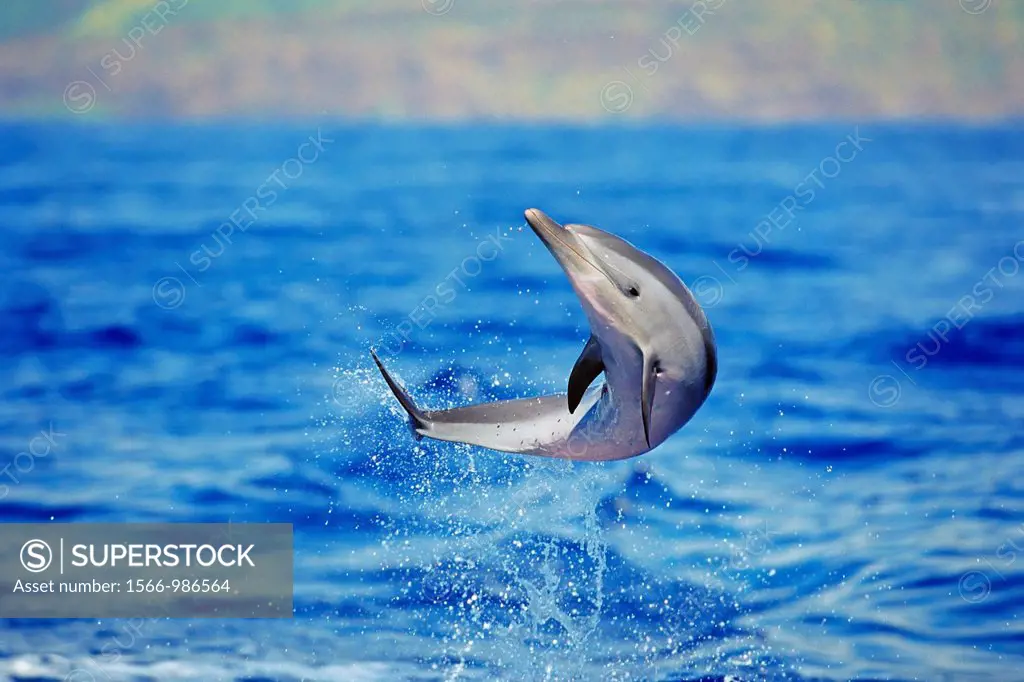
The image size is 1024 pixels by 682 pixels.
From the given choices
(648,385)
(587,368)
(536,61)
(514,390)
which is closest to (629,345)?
(648,385)

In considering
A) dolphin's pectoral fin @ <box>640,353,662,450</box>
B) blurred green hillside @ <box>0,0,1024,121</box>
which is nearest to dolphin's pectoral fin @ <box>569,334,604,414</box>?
dolphin's pectoral fin @ <box>640,353,662,450</box>

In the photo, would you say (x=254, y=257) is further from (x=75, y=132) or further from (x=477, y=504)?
(x=477, y=504)

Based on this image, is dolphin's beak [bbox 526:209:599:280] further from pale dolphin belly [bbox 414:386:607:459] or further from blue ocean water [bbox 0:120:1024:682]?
blue ocean water [bbox 0:120:1024:682]

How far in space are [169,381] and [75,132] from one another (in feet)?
9.54

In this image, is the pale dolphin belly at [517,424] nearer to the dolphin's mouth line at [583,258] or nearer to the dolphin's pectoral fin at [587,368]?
the dolphin's pectoral fin at [587,368]

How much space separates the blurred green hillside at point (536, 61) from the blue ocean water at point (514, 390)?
358mm

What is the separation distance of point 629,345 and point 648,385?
19cm

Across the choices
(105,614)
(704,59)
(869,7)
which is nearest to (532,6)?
(704,59)

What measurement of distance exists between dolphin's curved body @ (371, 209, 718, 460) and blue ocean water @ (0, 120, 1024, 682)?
6.75 ft

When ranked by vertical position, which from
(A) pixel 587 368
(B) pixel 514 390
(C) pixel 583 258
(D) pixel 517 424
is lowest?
(B) pixel 514 390

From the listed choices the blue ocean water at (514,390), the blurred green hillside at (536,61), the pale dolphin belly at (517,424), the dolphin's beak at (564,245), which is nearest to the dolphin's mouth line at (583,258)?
the dolphin's beak at (564,245)

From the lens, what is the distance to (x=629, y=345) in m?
5.85

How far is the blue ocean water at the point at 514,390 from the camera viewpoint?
8.12 meters

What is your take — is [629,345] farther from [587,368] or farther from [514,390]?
[514,390]
